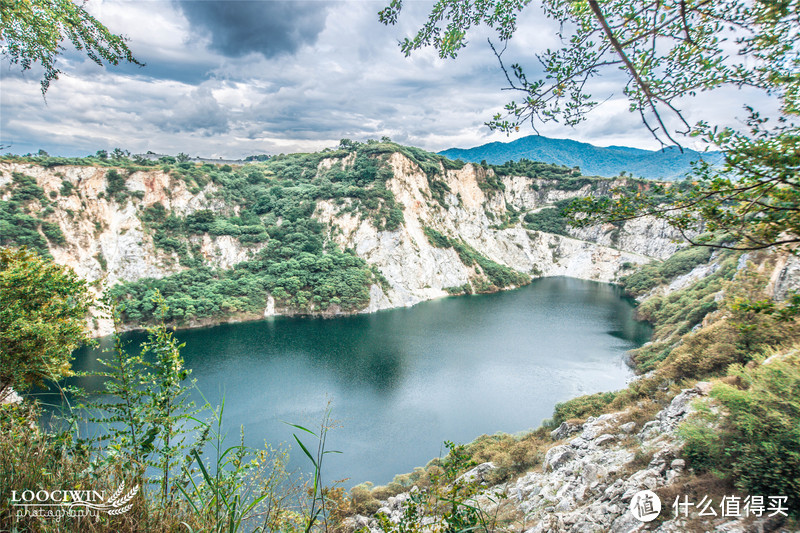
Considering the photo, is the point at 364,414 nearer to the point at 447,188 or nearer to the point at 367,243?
the point at 367,243

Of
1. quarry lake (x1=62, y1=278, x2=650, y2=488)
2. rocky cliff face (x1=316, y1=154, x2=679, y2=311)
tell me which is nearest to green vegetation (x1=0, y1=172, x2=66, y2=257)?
quarry lake (x1=62, y1=278, x2=650, y2=488)

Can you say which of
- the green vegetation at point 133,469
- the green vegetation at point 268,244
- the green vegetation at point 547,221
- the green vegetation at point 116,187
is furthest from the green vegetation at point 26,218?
the green vegetation at point 547,221

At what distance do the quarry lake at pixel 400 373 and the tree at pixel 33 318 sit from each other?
12.9 feet

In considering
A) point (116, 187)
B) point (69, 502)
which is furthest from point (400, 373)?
point (116, 187)

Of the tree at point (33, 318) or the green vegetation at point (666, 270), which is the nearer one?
the tree at point (33, 318)

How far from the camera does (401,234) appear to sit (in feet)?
157

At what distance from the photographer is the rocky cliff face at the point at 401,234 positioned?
34062 millimetres

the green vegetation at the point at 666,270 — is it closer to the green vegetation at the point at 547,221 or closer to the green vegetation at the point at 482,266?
the green vegetation at the point at 482,266

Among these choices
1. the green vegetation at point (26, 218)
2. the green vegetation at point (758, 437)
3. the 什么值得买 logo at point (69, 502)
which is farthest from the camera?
the green vegetation at point (26, 218)

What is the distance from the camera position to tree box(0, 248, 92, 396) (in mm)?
6632

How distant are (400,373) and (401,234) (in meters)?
27.2

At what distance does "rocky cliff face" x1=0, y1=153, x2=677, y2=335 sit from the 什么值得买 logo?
105ft

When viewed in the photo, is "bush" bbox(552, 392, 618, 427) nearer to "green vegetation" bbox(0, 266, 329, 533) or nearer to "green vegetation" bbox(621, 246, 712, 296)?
"green vegetation" bbox(0, 266, 329, 533)

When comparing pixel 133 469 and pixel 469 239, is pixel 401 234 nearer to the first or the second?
pixel 469 239
